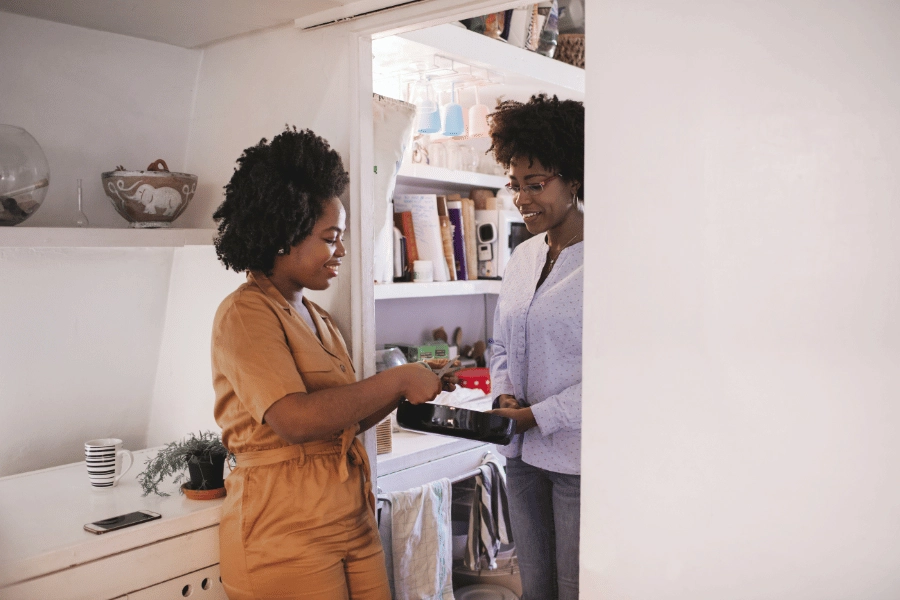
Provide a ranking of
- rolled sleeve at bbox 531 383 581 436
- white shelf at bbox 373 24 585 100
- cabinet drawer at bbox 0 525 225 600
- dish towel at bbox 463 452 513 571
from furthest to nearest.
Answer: dish towel at bbox 463 452 513 571 < white shelf at bbox 373 24 585 100 < rolled sleeve at bbox 531 383 581 436 < cabinet drawer at bbox 0 525 225 600

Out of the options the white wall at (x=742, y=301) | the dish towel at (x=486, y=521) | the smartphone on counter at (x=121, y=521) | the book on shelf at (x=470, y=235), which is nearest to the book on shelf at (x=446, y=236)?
the book on shelf at (x=470, y=235)

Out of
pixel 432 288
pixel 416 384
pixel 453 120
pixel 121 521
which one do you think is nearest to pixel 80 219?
pixel 121 521

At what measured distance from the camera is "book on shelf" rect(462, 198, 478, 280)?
3.13m

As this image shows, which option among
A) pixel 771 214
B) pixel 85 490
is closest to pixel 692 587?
pixel 771 214

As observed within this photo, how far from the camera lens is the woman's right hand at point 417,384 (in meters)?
1.55

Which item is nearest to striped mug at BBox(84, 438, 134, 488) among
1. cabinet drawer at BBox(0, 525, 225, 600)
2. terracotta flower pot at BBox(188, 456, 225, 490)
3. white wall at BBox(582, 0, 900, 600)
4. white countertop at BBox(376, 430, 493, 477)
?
terracotta flower pot at BBox(188, 456, 225, 490)

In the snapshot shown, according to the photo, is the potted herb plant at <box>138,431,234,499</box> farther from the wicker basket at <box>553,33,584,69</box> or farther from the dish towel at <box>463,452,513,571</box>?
the wicker basket at <box>553,33,584,69</box>

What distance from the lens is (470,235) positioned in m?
3.16

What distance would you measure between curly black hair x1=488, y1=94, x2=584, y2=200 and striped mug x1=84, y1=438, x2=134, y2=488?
1.19 m

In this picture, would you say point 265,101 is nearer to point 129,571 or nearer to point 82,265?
point 82,265

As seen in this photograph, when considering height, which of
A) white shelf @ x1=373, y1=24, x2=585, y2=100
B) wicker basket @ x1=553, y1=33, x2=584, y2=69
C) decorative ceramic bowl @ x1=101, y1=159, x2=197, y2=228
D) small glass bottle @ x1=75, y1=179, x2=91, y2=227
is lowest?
small glass bottle @ x1=75, y1=179, x2=91, y2=227

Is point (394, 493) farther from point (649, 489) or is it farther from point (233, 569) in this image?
point (649, 489)

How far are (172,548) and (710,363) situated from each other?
1315 millimetres

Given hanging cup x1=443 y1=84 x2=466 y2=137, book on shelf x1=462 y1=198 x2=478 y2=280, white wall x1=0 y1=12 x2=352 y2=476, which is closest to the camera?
white wall x1=0 y1=12 x2=352 y2=476
